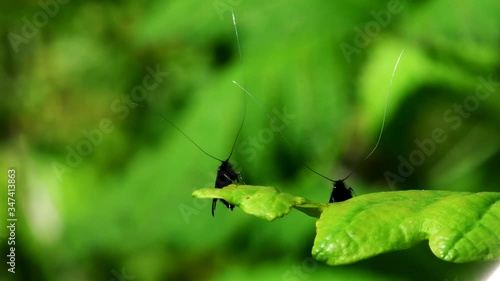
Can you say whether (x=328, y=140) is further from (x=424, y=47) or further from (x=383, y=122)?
(x=424, y=47)

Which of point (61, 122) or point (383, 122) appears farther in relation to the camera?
→ point (61, 122)

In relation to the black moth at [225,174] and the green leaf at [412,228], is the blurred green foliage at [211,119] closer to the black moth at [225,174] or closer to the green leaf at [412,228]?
the black moth at [225,174]

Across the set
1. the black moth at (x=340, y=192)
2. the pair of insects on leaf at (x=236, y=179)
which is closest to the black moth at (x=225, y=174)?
the pair of insects on leaf at (x=236, y=179)

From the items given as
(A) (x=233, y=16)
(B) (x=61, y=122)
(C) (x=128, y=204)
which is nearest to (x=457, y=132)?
(A) (x=233, y=16)

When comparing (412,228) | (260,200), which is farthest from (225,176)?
(412,228)

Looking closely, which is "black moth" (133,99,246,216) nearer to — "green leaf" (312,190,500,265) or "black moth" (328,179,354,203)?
"black moth" (328,179,354,203)
